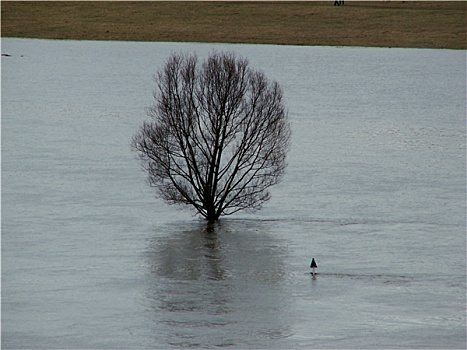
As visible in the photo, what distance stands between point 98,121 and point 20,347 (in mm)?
40025

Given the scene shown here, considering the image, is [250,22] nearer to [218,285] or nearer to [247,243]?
[247,243]

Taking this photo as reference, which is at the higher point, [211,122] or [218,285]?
[211,122]

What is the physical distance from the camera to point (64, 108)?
65562mm

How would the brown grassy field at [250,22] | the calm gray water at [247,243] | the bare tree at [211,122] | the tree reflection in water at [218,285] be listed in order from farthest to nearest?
the brown grassy field at [250,22] < the bare tree at [211,122] < the calm gray water at [247,243] < the tree reflection in water at [218,285]

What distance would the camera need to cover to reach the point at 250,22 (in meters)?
106

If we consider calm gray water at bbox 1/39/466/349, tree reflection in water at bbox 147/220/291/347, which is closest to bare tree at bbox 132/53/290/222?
calm gray water at bbox 1/39/466/349

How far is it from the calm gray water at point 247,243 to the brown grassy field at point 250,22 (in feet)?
111

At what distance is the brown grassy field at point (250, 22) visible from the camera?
327 ft

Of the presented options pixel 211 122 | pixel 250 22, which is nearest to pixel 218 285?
pixel 211 122

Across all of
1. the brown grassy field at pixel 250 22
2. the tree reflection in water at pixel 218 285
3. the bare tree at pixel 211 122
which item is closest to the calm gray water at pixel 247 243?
the tree reflection in water at pixel 218 285

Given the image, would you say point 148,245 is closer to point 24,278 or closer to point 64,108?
point 24,278

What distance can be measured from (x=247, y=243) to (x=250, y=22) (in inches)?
2986

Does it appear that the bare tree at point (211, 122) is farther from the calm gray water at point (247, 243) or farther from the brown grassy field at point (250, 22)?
the brown grassy field at point (250, 22)

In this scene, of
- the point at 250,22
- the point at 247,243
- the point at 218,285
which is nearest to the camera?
the point at 218,285
